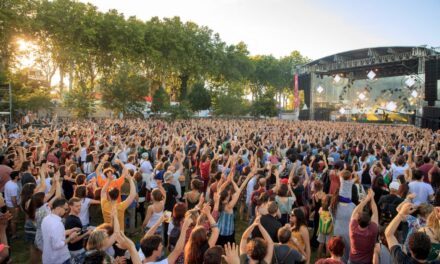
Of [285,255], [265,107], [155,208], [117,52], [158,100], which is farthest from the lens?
[265,107]


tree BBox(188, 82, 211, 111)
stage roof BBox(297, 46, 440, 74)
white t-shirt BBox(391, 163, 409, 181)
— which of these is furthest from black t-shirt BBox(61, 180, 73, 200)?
tree BBox(188, 82, 211, 111)

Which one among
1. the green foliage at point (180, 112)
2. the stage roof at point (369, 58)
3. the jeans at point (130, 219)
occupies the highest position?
the stage roof at point (369, 58)

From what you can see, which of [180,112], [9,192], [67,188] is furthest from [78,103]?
[9,192]

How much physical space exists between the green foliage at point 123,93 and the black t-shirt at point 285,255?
2901cm

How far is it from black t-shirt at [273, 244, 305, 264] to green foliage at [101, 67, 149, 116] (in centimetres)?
2901

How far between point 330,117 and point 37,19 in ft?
108

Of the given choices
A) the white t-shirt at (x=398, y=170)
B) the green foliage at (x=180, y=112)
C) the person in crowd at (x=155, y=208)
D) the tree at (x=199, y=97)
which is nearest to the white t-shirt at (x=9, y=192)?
the person in crowd at (x=155, y=208)

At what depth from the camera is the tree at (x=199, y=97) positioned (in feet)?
161

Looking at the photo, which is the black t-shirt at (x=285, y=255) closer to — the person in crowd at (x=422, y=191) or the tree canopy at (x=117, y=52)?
the person in crowd at (x=422, y=191)

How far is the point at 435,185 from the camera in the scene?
6.63 m

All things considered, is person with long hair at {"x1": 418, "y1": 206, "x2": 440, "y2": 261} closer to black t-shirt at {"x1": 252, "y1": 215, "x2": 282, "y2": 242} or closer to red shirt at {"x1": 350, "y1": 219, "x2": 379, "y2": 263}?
red shirt at {"x1": 350, "y1": 219, "x2": 379, "y2": 263}

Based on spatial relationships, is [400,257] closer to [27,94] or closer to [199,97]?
[27,94]

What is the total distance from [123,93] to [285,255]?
29134mm

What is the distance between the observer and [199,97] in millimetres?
49062
